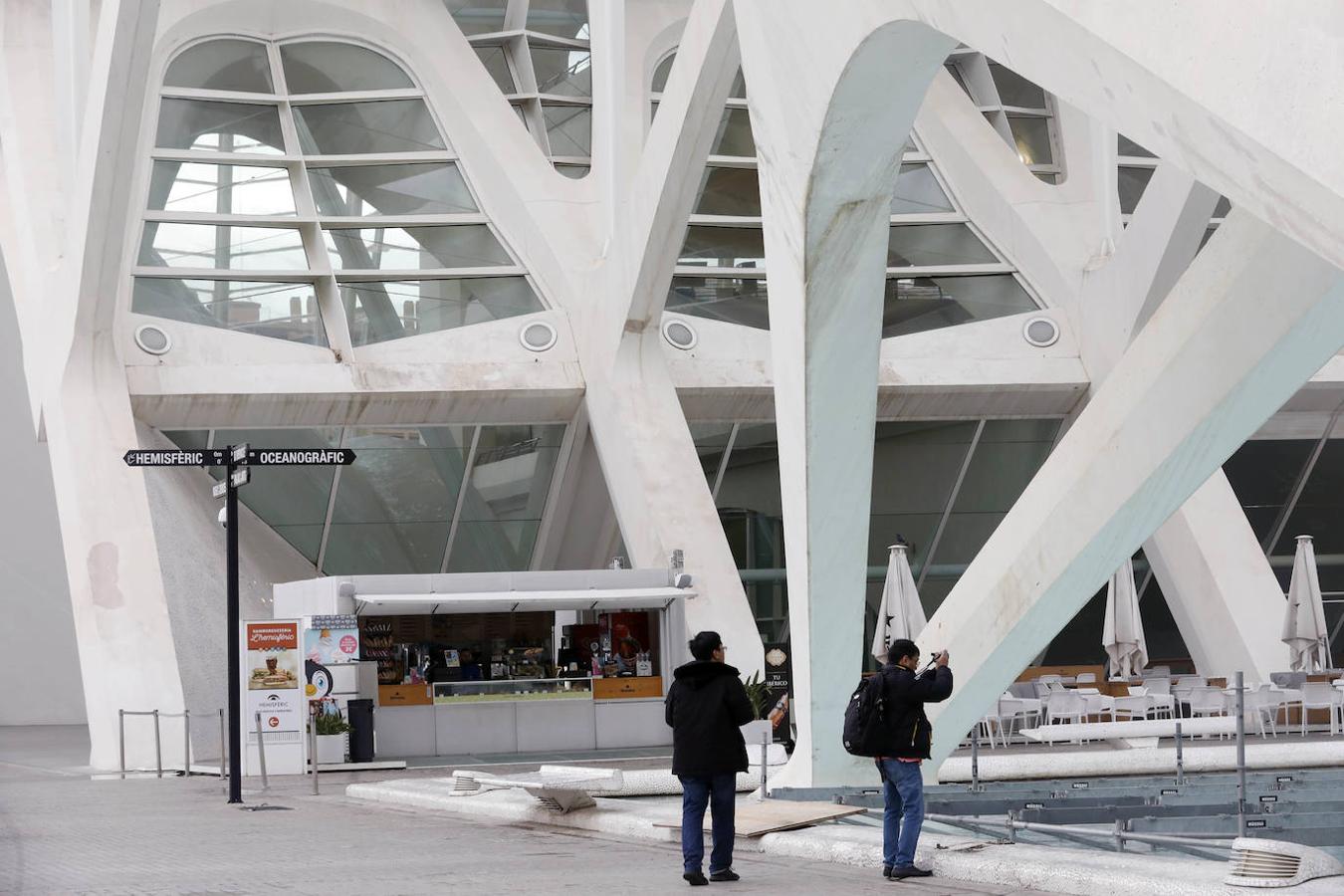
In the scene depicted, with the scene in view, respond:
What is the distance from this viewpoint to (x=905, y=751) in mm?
9234

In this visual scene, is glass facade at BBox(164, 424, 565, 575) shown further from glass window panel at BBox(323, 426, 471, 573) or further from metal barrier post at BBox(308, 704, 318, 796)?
metal barrier post at BBox(308, 704, 318, 796)

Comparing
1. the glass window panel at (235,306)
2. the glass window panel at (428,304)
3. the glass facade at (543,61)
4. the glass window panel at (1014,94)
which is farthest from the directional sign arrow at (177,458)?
the glass window panel at (1014,94)

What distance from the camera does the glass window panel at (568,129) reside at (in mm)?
31078

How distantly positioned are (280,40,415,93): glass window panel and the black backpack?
22.8 metres

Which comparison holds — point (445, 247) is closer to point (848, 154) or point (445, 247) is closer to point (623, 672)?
point (623, 672)

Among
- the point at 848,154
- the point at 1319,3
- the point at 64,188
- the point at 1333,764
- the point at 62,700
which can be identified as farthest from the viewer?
the point at 62,700

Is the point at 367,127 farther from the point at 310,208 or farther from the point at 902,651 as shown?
the point at 902,651

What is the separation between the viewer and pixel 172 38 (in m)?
29.0

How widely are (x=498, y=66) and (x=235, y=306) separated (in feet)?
26.6

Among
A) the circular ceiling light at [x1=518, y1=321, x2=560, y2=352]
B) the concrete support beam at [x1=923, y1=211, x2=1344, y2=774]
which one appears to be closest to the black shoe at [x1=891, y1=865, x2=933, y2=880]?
the concrete support beam at [x1=923, y1=211, x2=1344, y2=774]

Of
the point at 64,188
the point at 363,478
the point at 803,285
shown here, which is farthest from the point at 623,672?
the point at 64,188

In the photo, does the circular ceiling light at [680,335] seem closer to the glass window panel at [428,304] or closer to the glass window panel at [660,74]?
the glass window panel at [428,304]

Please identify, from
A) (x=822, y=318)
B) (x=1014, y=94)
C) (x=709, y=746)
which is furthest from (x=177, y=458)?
(x=1014, y=94)

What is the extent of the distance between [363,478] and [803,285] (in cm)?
1672
